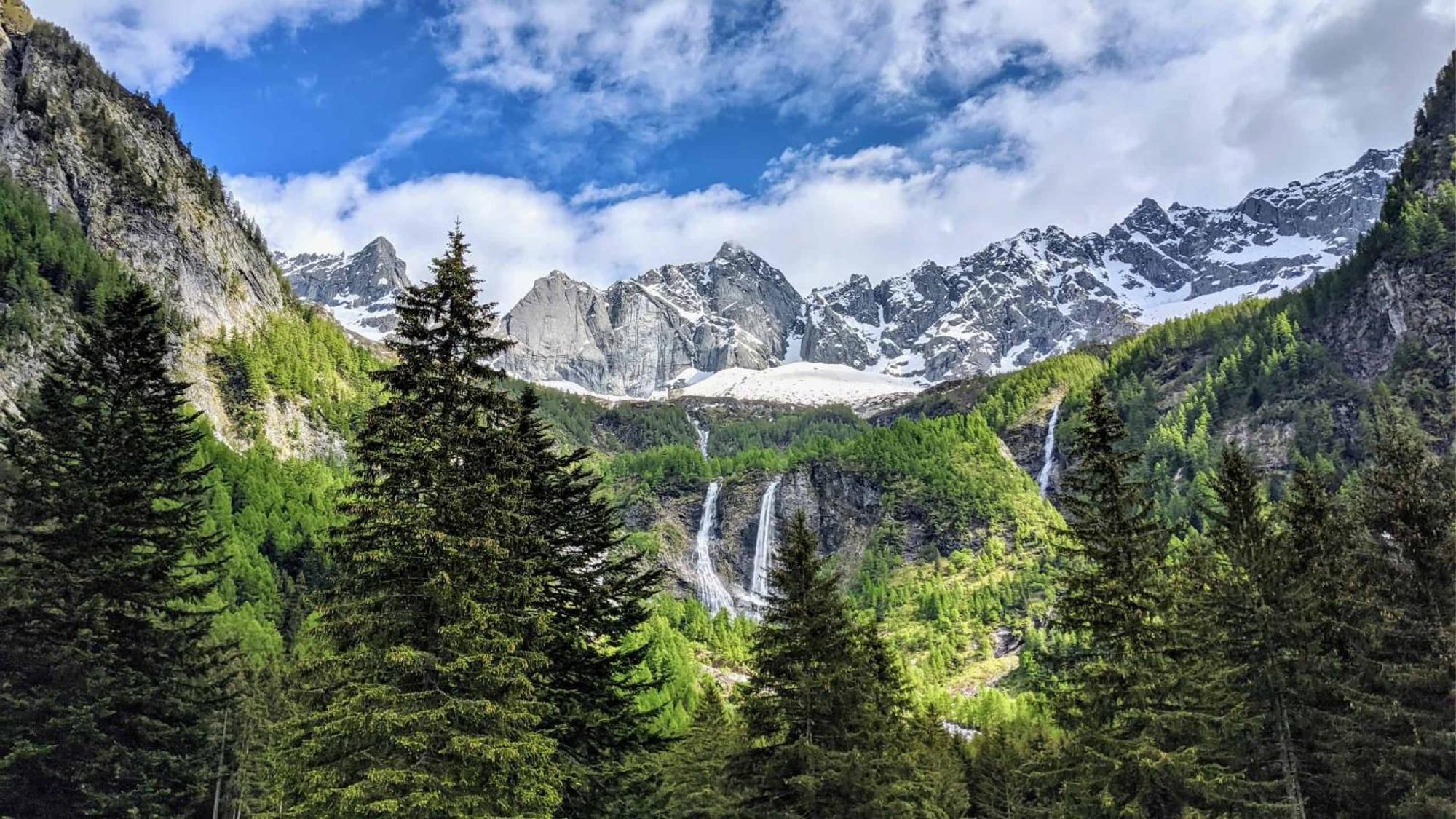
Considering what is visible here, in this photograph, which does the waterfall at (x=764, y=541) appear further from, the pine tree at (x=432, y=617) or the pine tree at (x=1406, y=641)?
the pine tree at (x=432, y=617)

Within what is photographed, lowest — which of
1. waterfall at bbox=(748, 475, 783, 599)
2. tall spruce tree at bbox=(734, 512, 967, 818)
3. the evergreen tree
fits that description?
the evergreen tree

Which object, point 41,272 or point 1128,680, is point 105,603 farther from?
point 41,272

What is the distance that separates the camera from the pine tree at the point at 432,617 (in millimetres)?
16297

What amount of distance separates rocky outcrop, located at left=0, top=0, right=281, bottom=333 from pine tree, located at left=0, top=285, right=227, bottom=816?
13986 cm

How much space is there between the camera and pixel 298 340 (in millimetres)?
181750

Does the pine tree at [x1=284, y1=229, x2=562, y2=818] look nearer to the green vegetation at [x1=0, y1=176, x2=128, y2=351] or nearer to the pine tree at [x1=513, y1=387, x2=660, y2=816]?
the pine tree at [x1=513, y1=387, x2=660, y2=816]

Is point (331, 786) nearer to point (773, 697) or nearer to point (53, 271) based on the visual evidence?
point (773, 697)

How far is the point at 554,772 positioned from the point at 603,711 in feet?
18.9

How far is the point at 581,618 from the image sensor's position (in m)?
24.0

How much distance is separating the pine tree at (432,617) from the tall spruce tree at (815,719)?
7299 millimetres

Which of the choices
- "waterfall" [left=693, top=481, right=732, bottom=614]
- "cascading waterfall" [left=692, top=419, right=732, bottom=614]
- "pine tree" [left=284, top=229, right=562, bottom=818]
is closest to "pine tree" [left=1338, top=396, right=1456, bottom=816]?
"pine tree" [left=284, top=229, right=562, bottom=818]

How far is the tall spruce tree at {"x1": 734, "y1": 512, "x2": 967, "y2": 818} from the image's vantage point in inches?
906

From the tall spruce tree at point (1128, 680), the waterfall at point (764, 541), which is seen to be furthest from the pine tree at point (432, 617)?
the waterfall at point (764, 541)

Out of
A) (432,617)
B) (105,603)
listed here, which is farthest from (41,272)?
(432,617)
